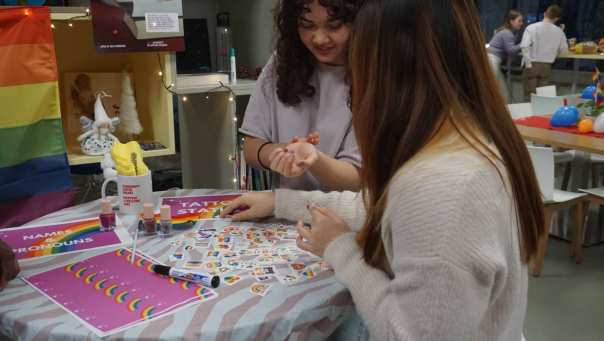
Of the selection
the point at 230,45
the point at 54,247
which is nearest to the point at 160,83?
the point at 230,45

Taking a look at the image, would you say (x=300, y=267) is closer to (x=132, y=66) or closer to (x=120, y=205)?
(x=120, y=205)

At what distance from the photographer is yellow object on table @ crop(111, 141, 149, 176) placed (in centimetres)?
156

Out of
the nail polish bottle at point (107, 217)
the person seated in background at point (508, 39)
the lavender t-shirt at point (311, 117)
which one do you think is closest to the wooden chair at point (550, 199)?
the lavender t-shirt at point (311, 117)

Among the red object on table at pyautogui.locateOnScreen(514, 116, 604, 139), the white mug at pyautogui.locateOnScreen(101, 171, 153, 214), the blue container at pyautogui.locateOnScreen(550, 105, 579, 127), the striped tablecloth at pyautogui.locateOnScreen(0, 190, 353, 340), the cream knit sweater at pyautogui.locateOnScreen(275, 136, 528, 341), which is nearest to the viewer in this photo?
the cream knit sweater at pyautogui.locateOnScreen(275, 136, 528, 341)

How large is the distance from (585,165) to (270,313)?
357 centimetres

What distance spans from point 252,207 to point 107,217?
39 cm

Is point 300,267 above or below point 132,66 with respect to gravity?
below

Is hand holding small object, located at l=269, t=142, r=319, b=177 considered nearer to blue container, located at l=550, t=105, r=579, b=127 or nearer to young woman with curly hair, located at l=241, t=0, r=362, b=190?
young woman with curly hair, located at l=241, t=0, r=362, b=190

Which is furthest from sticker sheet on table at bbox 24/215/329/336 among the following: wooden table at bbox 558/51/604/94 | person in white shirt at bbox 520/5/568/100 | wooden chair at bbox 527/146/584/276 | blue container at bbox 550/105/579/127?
wooden table at bbox 558/51/604/94

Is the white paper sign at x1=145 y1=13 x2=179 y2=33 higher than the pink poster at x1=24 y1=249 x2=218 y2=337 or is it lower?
higher

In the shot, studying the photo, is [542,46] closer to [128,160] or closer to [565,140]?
[565,140]

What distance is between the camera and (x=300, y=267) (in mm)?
1227

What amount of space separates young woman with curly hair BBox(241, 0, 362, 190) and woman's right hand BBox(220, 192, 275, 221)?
86 mm

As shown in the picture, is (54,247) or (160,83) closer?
(54,247)
